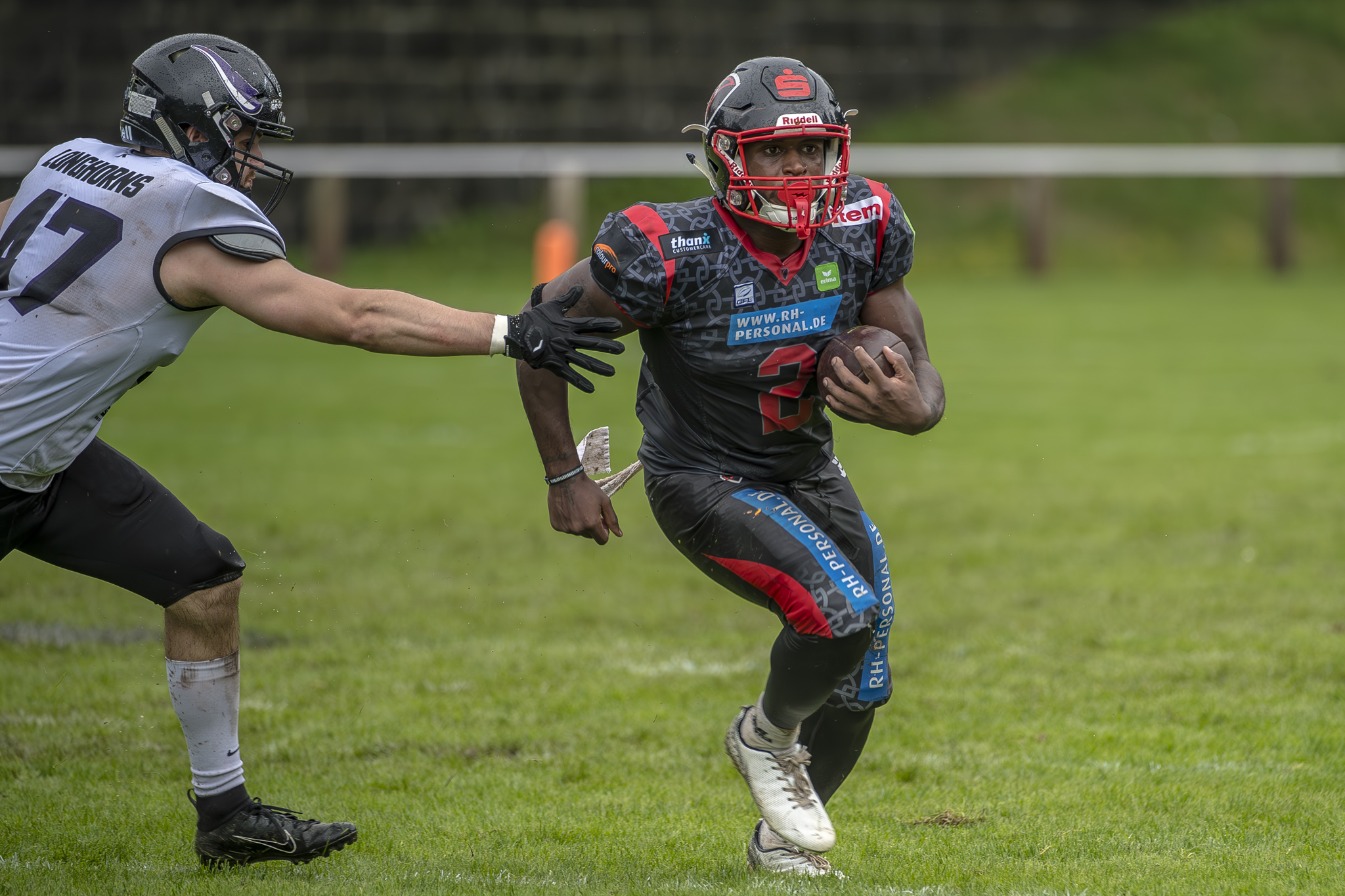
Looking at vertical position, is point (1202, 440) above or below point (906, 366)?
below

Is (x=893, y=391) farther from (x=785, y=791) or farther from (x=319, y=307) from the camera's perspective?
(x=319, y=307)

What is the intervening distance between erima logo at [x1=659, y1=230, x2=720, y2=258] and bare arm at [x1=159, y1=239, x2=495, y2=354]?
603mm

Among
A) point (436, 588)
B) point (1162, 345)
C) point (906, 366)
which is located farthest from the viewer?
point (1162, 345)

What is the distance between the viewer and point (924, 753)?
530 centimetres

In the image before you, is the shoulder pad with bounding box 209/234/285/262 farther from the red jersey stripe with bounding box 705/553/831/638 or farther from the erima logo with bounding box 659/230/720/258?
the red jersey stripe with bounding box 705/553/831/638

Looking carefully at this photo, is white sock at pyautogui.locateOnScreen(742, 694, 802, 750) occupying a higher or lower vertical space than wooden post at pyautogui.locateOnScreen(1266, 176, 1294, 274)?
higher

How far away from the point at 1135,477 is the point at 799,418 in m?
6.87

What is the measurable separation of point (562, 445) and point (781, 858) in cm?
125

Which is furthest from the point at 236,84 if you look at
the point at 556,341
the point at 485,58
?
the point at 485,58

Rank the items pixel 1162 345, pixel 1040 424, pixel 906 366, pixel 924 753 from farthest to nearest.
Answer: pixel 1162 345
pixel 1040 424
pixel 924 753
pixel 906 366

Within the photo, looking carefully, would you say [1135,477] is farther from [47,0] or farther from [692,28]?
[47,0]

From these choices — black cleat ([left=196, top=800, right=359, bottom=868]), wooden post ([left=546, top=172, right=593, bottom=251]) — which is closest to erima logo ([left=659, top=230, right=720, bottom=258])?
black cleat ([left=196, top=800, right=359, bottom=868])

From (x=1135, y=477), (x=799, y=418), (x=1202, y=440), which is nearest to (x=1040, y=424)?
(x=1202, y=440)

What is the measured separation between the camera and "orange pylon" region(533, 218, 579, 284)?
19.7 metres
